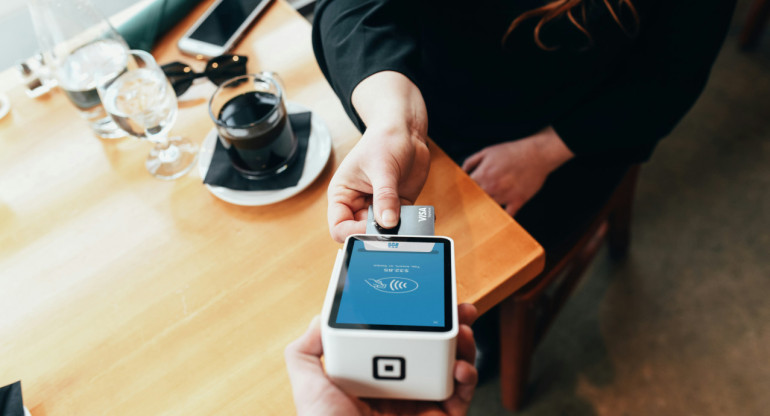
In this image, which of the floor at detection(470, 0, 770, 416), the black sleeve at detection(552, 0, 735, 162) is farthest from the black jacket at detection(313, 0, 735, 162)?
the floor at detection(470, 0, 770, 416)

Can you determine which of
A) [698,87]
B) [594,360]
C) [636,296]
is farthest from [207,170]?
[636,296]

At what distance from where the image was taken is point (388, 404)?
566mm

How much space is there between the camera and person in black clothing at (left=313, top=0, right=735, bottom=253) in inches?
27.8

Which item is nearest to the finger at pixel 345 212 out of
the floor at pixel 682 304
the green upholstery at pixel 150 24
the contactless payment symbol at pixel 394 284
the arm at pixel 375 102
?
the arm at pixel 375 102

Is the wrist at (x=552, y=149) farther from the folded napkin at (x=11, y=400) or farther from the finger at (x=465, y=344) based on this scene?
the folded napkin at (x=11, y=400)

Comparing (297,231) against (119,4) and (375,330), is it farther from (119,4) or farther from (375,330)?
(119,4)

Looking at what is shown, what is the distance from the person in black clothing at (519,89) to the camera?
705 mm

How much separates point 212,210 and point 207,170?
0.21 feet

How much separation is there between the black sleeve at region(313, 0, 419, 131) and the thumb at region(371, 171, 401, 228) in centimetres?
18

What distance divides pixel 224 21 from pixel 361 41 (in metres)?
0.37

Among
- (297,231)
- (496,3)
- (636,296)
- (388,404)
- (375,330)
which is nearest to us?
(375,330)

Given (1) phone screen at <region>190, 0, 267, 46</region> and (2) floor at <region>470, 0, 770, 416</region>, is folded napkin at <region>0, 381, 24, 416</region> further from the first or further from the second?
(2) floor at <region>470, 0, 770, 416</region>

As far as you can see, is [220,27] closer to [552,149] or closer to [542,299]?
[552,149]

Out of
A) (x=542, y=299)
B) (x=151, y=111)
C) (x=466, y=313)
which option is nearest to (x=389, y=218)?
(x=466, y=313)
